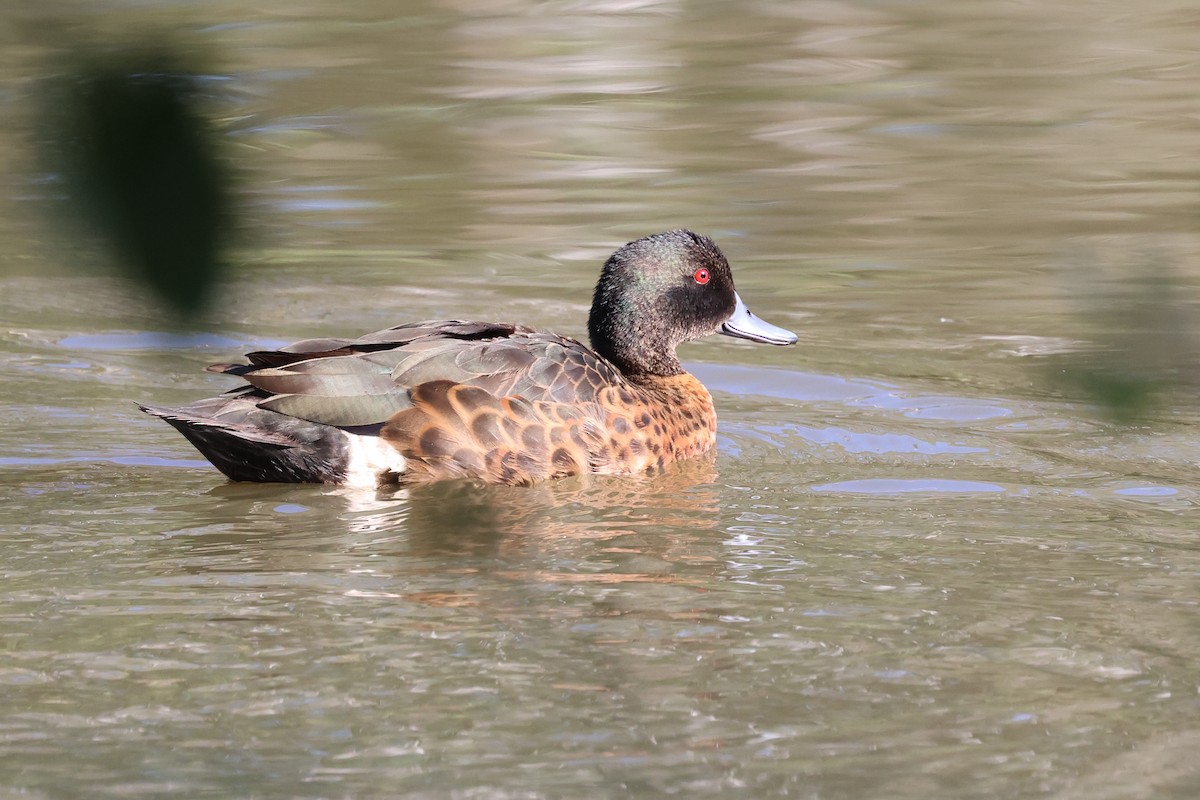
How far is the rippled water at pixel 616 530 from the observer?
2.94 metres

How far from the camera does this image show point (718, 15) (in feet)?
54.0

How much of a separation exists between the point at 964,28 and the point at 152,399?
11229mm

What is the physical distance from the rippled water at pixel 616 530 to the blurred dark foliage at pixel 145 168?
0.11ft

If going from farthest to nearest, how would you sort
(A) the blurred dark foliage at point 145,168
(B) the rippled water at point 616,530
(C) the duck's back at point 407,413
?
(C) the duck's back at point 407,413 → (B) the rippled water at point 616,530 → (A) the blurred dark foliage at point 145,168

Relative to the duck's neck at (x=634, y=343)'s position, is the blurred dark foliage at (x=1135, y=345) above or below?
above

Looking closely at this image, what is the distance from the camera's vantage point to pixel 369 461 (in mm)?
6453

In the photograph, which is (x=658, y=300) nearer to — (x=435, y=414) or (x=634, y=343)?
(x=634, y=343)

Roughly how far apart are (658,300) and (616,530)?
230cm

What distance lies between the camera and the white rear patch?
6.44 meters

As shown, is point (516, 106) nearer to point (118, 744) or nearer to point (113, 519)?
point (113, 519)

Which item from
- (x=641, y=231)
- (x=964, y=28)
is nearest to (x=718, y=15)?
(x=964, y=28)

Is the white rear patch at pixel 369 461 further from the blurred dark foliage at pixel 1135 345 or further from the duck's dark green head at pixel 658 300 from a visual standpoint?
the blurred dark foliage at pixel 1135 345

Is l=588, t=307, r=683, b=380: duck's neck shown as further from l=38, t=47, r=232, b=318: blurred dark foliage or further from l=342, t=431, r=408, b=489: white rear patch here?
l=38, t=47, r=232, b=318: blurred dark foliage

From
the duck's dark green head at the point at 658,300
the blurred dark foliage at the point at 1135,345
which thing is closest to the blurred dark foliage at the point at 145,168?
the blurred dark foliage at the point at 1135,345
